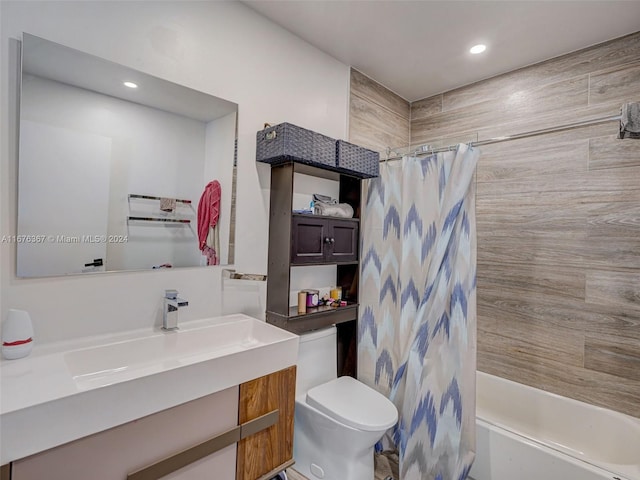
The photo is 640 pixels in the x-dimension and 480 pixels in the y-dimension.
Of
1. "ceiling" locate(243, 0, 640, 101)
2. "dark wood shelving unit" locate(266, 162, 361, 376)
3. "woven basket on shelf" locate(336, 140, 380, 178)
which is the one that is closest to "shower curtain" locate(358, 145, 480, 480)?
"woven basket on shelf" locate(336, 140, 380, 178)

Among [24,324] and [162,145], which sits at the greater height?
[162,145]

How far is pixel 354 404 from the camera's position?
70.1 inches

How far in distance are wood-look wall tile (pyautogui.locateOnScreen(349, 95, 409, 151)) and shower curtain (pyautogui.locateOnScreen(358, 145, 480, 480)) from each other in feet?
1.60

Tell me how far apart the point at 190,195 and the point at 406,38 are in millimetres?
1613

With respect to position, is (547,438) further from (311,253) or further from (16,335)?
(16,335)

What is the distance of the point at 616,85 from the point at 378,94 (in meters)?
1.47

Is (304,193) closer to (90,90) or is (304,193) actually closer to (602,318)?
(90,90)

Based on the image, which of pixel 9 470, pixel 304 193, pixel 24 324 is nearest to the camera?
pixel 9 470

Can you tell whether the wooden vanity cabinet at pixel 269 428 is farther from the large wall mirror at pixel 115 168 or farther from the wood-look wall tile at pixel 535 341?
the wood-look wall tile at pixel 535 341

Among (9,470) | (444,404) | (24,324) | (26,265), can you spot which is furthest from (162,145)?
(444,404)

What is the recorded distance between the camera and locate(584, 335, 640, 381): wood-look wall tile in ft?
6.10

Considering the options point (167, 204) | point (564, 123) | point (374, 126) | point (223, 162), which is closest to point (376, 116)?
point (374, 126)

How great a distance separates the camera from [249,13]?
5.80 feet

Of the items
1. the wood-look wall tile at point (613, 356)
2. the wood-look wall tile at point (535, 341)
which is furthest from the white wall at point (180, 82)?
the wood-look wall tile at point (613, 356)
